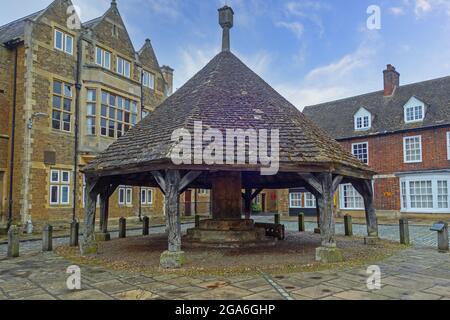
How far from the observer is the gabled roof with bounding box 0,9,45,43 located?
17719mm

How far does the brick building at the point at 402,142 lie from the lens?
23203 mm

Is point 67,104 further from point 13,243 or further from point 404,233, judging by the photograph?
point 404,233

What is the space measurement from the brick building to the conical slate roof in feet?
49.0

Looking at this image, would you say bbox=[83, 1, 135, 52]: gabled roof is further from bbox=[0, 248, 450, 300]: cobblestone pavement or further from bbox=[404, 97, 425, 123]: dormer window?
bbox=[404, 97, 425, 123]: dormer window

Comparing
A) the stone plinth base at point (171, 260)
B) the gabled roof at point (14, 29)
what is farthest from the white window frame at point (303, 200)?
the stone plinth base at point (171, 260)

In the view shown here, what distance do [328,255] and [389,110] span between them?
2151cm

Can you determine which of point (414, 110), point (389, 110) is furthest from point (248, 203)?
point (389, 110)

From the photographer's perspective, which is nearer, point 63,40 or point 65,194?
point 65,194

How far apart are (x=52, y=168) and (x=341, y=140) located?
20081mm

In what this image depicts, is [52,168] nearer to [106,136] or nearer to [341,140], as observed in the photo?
[106,136]

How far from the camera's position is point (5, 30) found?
20.4 m

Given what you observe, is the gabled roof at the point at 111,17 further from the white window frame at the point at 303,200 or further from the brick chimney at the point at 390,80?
the brick chimney at the point at 390,80

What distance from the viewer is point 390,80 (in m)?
28.4

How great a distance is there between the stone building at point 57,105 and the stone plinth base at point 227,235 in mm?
9310
